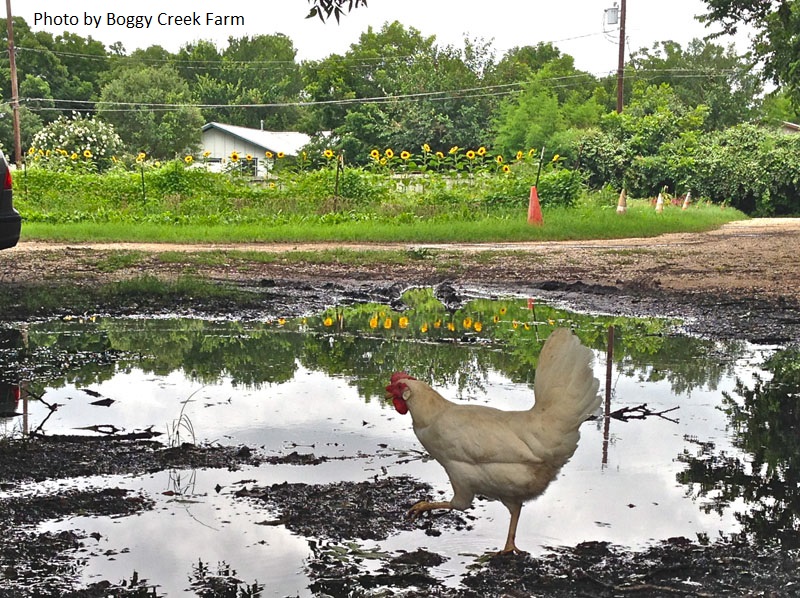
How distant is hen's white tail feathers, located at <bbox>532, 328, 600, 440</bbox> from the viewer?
152 inches

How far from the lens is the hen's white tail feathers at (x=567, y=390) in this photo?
3.86 m

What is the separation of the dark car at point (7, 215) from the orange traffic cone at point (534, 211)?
487 inches

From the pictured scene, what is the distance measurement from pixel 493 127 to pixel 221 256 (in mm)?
36633

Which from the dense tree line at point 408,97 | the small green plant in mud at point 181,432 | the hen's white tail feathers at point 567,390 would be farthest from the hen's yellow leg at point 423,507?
the dense tree line at point 408,97

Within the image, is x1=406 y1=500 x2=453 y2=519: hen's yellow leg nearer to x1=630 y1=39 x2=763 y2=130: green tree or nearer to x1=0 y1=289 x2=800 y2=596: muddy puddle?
x1=0 y1=289 x2=800 y2=596: muddy puddle

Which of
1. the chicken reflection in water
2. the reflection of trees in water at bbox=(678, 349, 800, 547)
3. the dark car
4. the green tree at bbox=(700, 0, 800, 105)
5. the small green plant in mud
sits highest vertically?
the green tree at bbox=(700, 0, 800, 105)

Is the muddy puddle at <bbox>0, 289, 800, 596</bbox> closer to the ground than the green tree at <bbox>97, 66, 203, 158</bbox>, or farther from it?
closer to the ground

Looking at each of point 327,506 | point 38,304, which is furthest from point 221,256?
point 327,506

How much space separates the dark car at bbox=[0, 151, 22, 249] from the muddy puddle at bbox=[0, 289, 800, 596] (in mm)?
2110

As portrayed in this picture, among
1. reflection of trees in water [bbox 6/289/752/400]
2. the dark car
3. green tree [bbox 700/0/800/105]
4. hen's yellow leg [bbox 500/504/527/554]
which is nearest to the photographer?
hen's yellow leg [bbox 500/504/527/554]

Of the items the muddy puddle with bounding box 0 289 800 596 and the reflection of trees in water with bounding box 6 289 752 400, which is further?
the reflection of trees in water with bounding box 6 289 752 400

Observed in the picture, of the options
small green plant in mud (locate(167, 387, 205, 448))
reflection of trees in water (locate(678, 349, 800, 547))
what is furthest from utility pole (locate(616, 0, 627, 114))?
small green plant in mud (locate(167, 387, 205, 448))

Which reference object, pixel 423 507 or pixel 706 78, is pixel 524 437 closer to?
pixel 423 507

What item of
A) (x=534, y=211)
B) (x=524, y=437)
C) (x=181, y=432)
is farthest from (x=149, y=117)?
(x=524, y=437)
